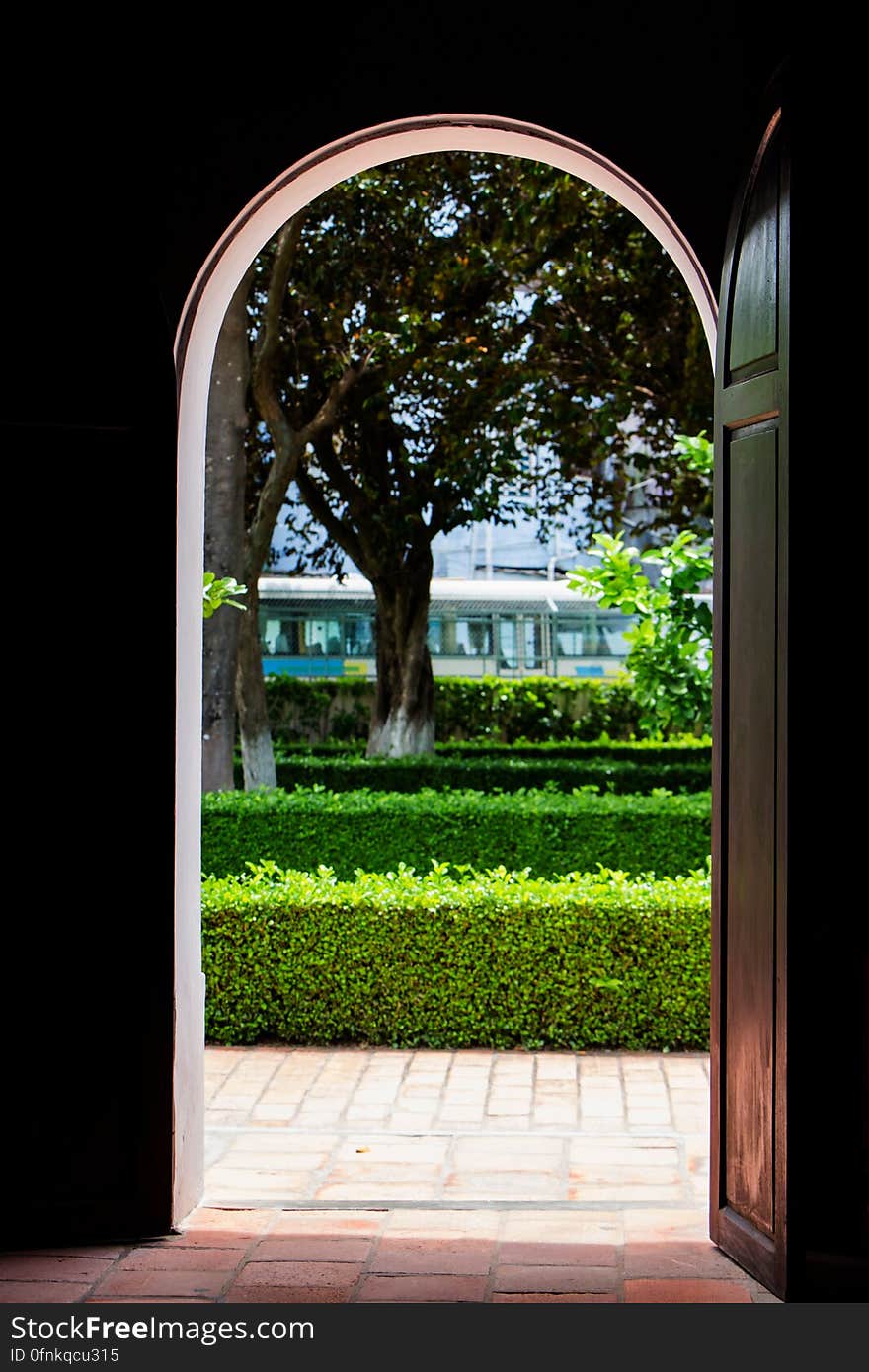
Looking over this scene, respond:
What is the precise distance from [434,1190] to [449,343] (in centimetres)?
890

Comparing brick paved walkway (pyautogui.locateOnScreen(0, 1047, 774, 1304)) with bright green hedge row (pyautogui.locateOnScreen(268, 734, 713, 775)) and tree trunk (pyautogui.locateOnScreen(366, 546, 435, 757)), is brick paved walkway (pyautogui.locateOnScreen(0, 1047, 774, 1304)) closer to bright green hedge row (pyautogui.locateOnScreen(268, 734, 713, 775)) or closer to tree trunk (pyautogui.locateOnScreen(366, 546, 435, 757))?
bright green hedge row (pyautogui.locateOnScreen(268, 734, 713, 775))

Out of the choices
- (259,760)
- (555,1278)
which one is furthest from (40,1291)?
(259,760)

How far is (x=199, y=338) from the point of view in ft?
12.1

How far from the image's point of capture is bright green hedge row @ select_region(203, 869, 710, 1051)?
18.5 feet

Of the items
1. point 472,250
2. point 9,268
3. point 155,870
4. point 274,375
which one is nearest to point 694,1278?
point 155,870

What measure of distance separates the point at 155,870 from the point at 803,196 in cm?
239

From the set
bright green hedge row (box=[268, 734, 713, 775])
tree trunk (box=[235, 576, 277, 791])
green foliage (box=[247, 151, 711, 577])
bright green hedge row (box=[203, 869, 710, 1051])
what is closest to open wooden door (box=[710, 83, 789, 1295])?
bright green hedge row (box=[203, 869, 710, 1051])

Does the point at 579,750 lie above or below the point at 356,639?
below

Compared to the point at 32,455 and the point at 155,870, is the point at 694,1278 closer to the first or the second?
the point at 155,870

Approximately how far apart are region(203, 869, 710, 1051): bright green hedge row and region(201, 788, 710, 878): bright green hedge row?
7.19 ft

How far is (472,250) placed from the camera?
10.8 meters

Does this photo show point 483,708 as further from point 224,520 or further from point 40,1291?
point 40,1291

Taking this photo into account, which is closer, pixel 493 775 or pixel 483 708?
pixel 493 775

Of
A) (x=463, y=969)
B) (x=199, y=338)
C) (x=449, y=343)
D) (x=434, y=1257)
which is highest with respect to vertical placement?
(x=449, y=343)
